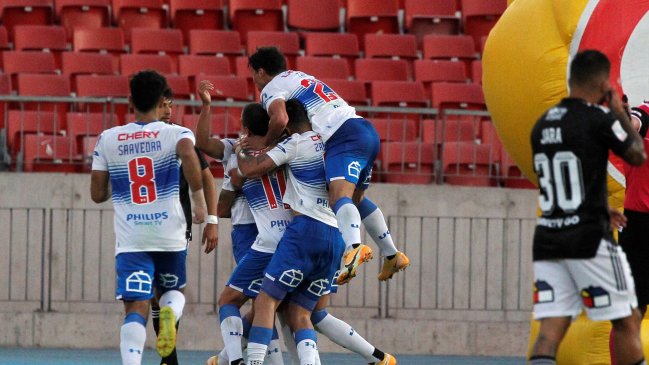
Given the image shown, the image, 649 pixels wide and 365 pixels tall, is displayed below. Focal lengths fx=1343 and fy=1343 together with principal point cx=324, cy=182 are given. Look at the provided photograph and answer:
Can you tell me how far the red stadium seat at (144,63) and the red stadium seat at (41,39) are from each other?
100 centimetres

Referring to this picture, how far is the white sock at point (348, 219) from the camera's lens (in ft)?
29.8

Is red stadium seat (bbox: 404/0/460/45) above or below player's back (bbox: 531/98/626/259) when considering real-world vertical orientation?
above

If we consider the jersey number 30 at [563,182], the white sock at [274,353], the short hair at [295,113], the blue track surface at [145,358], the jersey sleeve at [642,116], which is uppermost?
the short hair at [295,113]

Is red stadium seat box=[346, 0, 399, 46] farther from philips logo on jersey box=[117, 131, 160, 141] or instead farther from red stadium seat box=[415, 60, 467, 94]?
philips logo on jersey box=[117, 131, 160, 141]

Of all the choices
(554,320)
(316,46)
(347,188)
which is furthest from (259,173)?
(316,46)

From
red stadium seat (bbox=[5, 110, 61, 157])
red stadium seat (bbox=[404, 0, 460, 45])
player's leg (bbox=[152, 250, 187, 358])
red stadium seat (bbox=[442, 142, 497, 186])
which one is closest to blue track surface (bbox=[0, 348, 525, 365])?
red stadium seat (bbox=[442, 142, 497, 186])

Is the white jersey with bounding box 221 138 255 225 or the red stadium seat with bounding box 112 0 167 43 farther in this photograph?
the red stadium seat with bounding box 112 0 167 43

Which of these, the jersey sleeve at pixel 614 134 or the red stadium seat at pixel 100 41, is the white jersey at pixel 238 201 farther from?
the red stadium seat at pixel 100 41

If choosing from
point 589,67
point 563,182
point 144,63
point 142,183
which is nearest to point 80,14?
point 144,63

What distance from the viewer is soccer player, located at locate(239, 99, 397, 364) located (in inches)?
344

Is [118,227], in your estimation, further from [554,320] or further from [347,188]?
[554,320]

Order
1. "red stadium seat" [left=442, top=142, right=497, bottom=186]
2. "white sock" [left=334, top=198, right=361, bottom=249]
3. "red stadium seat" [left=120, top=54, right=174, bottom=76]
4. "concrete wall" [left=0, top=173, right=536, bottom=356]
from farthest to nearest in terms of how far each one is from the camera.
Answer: "red stadium seat" [left=120, top=54, right=174, bottom=76], "red stadium seat" [left=442, top=142, right=497, bottom=186], "concrete wall" [left=0, top=173, right=536, bottom=356], "white sock" [left=334, top=198, right=361, bottom=249]

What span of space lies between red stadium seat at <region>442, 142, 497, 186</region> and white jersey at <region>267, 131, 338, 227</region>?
499 centimetres

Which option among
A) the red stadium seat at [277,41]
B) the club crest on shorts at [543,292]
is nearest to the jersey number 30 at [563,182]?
the club crest on shorts at [543,292]
